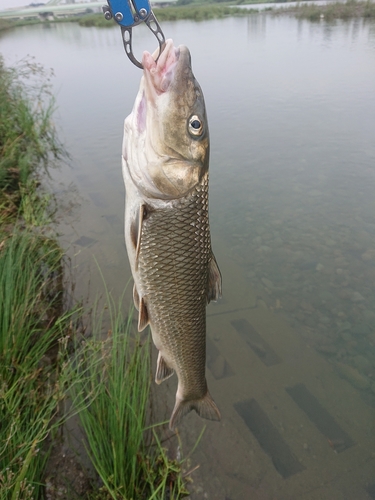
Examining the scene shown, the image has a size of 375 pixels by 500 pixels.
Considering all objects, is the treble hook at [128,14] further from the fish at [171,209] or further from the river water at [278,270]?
the river water at [278,270]

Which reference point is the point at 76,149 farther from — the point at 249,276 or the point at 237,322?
the point at 237,322

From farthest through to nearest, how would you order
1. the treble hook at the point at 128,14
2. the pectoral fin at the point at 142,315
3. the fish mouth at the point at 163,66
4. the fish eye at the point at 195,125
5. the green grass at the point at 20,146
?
the green grass at the point at 20,146 < the pectoral fin at the point at 142,315 < the fish eye at the point at 195,125 < the fish mouth at the point at 163,66 < the treble hook at the point at 128,14

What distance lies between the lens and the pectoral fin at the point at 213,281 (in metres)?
1.99

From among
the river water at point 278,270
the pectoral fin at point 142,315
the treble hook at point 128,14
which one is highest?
the treble hook at point 128,14

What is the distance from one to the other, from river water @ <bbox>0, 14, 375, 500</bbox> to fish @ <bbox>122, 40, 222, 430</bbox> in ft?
3.83

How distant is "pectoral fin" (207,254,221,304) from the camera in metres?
1.99

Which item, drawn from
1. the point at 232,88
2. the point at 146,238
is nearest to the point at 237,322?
the point at 146,238

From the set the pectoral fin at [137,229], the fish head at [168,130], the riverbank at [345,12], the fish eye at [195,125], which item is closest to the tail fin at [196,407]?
the pectoral fin at [137,229]

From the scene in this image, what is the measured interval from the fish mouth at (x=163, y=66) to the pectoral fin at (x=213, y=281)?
881 millimetres

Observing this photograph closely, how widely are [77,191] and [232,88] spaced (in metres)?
7.20

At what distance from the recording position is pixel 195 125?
1.67m

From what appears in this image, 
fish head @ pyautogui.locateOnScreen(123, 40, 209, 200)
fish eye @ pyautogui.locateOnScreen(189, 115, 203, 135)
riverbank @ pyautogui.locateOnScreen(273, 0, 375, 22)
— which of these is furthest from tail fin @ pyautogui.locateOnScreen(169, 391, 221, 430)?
riverbank @ pyautogui.locateOnScreen(273, 0, 375, 22)

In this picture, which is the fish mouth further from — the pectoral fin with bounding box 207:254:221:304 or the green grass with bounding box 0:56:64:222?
the green grass with bounding box 0:56:64:222

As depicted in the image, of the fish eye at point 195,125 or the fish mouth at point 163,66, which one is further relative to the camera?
the fish eye at point 195,125
